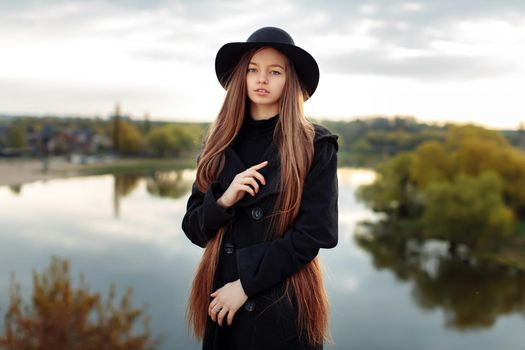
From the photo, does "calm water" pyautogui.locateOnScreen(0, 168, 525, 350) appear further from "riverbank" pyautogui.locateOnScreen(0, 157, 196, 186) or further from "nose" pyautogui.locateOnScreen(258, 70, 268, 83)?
"riverbank" pyautogui.locateOnScreen(0, 157, 196, 186)

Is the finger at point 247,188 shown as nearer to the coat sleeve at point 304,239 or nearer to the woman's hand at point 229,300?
the coat sleeve at point 304,239

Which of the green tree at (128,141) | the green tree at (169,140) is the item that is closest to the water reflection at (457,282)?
the green tree at (169,140)

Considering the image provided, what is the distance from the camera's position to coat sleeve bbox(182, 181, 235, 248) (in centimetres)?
131

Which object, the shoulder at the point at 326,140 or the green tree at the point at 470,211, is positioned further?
the green tree at the point at 470,211

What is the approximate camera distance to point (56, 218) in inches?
1051

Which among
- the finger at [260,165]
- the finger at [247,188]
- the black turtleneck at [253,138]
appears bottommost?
the finger at [247,188]

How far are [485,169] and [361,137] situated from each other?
20259 mm

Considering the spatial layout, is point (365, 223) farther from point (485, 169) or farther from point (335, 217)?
point (335, 217)

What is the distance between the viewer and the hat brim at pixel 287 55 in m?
1.32

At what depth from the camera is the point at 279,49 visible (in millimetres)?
1322

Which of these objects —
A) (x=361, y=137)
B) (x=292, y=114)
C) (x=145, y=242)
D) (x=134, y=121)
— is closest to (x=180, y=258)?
(x=145, y=242)

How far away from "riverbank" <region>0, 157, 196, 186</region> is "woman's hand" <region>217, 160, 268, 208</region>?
134ft

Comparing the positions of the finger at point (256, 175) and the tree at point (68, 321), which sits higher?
the finger at point (256, 175)

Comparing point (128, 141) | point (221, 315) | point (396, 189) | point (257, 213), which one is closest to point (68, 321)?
point (221, 315)
